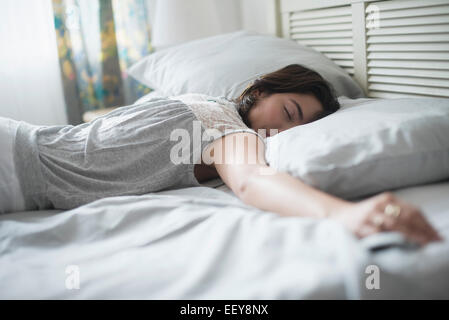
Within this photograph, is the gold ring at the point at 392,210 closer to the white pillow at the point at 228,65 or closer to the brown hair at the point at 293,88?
the brown hair at the point at 293,88

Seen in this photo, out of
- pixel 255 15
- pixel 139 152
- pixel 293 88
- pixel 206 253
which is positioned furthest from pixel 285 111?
pixel 255 15

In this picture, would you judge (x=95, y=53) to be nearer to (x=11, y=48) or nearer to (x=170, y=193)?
(x=11, y=48)

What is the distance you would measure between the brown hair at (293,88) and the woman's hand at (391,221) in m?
0.59

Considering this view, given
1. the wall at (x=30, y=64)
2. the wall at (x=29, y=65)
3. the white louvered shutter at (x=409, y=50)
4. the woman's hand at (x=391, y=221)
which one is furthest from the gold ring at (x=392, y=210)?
the wall at (x=29, y=65)

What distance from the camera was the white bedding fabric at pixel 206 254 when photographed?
60cm

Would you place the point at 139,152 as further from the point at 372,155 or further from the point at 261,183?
the point at 372,155

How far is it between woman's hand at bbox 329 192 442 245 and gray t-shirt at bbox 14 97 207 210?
48cm

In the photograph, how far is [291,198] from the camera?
75 cm

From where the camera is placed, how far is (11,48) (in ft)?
6.28

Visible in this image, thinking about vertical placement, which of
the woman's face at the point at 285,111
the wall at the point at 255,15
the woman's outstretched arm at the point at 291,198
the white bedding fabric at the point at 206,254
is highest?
the wall at the point at 255,15

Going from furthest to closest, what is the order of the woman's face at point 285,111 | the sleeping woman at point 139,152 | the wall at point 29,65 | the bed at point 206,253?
the wall at point 29,65 → the woman's face at point 285,111 → the sleeping woman at point 139,152 → the bed at point 206,253

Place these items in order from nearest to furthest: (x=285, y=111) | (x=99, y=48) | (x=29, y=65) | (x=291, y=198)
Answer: (x=291, y=198)
(x=285, y=111)
(x=29, y=65)
(x=99, y=48)

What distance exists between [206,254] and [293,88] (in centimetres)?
66
